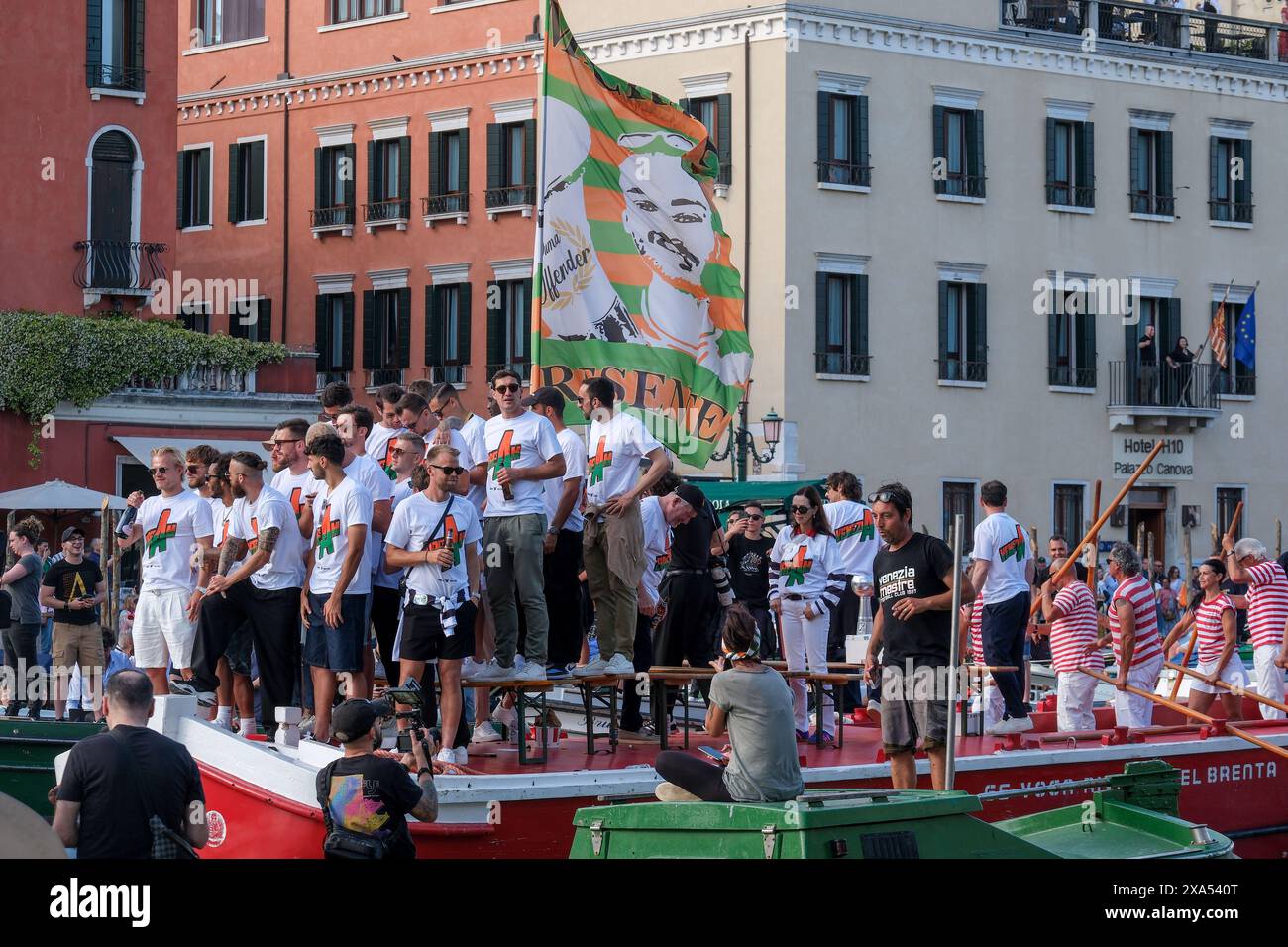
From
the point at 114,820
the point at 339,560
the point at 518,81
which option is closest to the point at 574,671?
the point at 339,560

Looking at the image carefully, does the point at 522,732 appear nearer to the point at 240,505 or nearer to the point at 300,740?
the point at 300,740

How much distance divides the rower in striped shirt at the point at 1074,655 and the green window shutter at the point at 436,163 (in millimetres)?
27473

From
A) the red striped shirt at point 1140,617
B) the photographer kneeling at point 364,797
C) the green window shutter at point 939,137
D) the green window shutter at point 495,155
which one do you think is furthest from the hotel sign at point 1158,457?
the photographer kneeling at point 364,797

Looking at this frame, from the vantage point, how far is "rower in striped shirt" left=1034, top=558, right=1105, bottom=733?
16672 mm

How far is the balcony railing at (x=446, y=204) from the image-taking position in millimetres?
42188

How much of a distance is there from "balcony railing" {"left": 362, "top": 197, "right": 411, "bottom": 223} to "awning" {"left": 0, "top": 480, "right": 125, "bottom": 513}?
1342 centimetres

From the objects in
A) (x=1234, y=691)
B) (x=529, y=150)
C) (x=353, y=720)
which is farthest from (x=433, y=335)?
(x=353, y=720)

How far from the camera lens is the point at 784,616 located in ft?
50.3

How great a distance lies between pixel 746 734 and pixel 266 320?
35915 mm

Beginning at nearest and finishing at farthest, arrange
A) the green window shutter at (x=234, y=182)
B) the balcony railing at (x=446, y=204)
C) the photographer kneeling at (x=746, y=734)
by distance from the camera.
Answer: the photographer kneeling at (x=746, y=734) → the balcony railing at (x=446, y=204) → the green window shutter at (x=234, y=182)

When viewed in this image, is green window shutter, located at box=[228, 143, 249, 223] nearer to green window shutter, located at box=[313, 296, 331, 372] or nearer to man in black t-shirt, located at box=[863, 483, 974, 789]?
green window shutter, located at box=[313, 296, 331, 372]

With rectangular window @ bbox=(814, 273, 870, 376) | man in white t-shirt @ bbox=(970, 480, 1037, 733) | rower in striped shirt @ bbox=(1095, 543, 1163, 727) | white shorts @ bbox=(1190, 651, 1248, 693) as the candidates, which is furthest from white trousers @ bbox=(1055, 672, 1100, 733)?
rectangular window @ bbox=(814, 273, 870, 376)

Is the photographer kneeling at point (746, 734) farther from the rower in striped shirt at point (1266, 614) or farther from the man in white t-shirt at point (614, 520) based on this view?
the rower in striped shirt at point (1266, 614)
